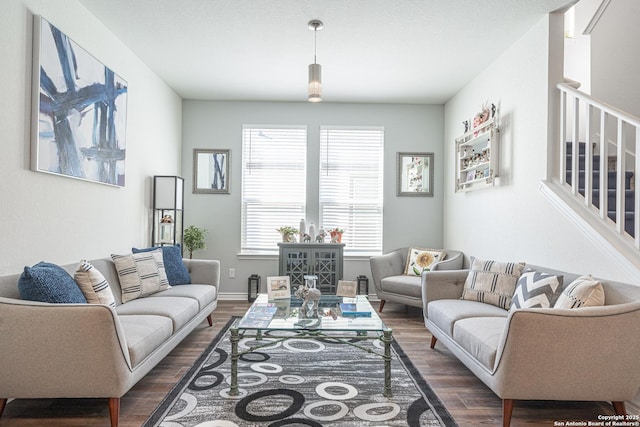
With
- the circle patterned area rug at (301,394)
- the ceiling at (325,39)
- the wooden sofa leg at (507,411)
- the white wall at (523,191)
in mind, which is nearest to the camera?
the wooden sofa leg at (507,411)

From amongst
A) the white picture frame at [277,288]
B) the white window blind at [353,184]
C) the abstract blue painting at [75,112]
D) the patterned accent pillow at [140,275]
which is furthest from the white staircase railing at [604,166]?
the abstract blue painting at [75,112]

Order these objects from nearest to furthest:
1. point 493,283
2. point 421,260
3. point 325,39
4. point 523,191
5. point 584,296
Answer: point 584,296
point 493,283
point 523,191
point 325,39
point 421,260

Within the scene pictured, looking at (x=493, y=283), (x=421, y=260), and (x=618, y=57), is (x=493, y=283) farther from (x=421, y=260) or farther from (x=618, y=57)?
(x=618, y=57)

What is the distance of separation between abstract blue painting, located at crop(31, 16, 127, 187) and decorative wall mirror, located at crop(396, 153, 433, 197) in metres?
3.47

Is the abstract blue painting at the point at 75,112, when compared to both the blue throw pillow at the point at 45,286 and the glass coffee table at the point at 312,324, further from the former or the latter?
the glass coffee table at the point at 312,324

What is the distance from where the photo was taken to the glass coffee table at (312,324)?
246 centimetres

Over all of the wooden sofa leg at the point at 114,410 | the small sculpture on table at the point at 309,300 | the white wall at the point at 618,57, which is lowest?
the wooden sofa leg at the point at 114,410

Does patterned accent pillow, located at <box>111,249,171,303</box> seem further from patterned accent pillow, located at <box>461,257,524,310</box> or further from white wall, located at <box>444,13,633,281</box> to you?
white wall, located at <box>444,13,633,281</box>

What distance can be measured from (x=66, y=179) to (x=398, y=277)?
135 inches

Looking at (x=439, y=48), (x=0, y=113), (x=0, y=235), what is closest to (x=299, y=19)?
(x=439, y=48)

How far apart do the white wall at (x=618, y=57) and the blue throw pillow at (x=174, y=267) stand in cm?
437

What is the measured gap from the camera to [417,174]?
5.44 meters

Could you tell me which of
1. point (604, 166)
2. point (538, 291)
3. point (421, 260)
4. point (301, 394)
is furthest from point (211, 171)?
point (604, 166)

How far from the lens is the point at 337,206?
5.41 metres
